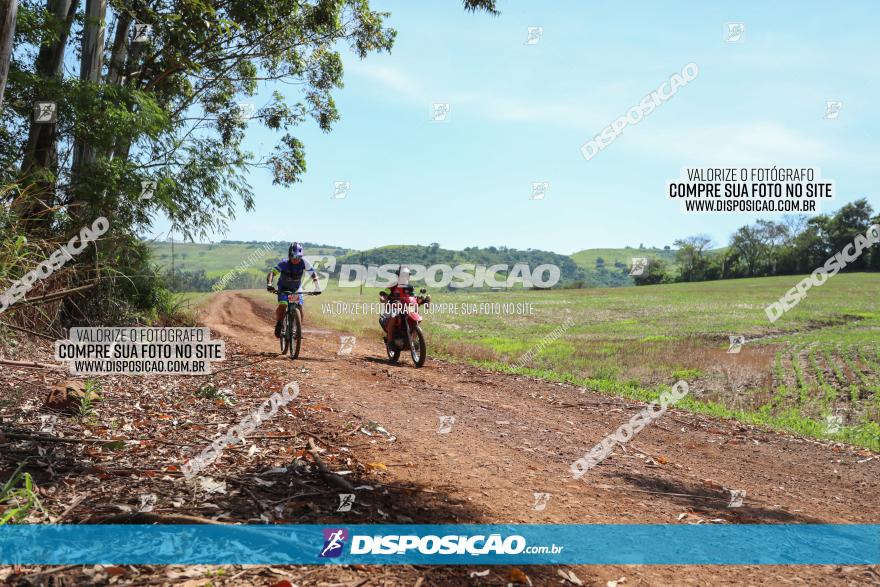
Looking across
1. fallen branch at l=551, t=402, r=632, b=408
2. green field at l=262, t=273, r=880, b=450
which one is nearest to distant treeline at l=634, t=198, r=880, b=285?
green field at l=262, t=273, r=880, b=450

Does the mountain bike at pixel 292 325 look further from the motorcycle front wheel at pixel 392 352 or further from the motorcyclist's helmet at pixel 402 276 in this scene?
the motorcycle front wheel at pixel 392 352

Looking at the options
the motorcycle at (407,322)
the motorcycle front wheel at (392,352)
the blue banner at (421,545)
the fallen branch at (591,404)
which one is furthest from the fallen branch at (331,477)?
the motorcycle front wheel at (392,352)

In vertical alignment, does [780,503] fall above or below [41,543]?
below

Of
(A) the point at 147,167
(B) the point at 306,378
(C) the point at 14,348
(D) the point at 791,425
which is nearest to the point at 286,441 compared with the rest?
(B) the point at 306,378

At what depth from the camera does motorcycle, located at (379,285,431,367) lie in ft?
44.4

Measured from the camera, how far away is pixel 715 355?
2075 centimetres

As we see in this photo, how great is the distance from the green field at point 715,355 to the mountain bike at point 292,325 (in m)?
5.77

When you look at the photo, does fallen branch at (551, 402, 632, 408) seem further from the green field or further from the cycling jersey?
the cycling jersey

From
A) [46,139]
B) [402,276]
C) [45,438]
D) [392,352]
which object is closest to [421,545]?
[45,438]

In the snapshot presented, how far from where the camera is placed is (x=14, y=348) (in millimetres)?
8039

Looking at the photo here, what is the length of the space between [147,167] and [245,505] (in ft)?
34.8

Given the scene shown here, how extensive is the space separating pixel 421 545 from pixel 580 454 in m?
3.61

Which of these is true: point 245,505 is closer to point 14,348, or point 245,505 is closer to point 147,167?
point 14,348

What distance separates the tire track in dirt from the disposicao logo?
0.65m
